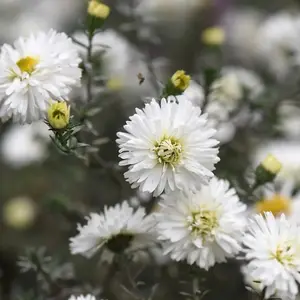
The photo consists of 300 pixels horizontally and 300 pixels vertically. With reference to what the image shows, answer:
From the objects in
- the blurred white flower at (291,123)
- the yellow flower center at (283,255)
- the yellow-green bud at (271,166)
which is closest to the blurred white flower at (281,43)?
the blurred white flower at (291,123)

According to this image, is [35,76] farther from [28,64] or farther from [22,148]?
[22,148]

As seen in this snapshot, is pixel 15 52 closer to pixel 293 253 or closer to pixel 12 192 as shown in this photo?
pixel 293 253

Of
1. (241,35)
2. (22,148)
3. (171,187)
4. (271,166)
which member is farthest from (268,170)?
(241,35)

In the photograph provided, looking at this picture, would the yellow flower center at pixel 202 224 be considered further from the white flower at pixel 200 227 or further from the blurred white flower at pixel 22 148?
the blurred white flower at pixel 22 148

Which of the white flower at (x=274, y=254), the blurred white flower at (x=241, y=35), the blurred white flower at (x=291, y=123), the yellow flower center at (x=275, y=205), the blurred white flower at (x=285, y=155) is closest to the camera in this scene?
the white flower at (x=274, y=254)

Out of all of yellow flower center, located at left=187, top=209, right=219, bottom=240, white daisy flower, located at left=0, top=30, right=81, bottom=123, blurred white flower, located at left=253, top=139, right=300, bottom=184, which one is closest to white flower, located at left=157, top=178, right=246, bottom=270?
yellow flower center, located at left=187, top=209, right=219, bottom=240

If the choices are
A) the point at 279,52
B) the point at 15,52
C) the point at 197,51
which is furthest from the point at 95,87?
the point at 197,51
